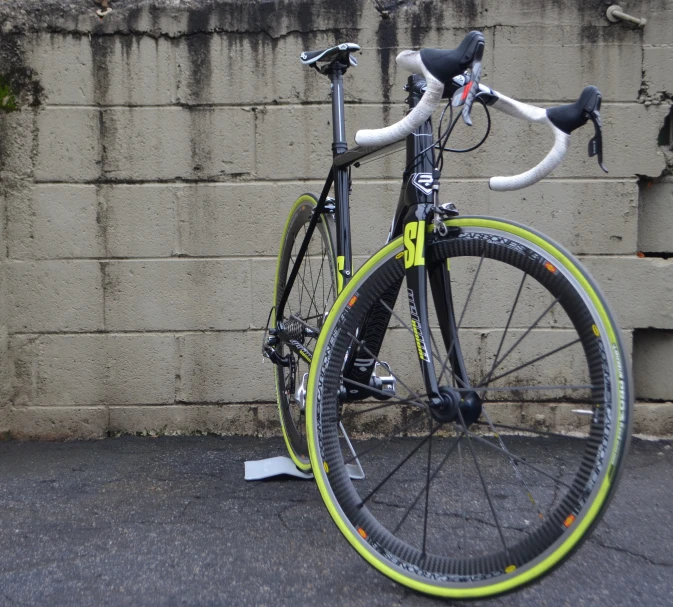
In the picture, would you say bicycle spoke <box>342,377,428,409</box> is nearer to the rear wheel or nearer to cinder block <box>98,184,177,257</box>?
the rear wheel

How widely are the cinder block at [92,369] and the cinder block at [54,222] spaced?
43 centimetres

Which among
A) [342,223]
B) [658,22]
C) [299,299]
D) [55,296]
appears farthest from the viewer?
[55,296]

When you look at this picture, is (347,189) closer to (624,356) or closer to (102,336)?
(624,356)

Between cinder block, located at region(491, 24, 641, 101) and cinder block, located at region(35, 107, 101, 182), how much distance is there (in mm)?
1946

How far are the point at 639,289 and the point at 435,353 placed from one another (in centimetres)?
197

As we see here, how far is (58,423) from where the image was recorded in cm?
372

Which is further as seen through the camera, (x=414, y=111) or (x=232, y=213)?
(x=232, y=213)

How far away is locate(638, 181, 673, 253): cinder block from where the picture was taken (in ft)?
12.1

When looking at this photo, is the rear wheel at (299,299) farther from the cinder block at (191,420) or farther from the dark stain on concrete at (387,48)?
the dark stain on concrete at (387,48)

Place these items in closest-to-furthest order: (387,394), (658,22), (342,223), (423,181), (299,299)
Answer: (423,181)
(387,394)
(342,223)
(299,299)
(658,22)

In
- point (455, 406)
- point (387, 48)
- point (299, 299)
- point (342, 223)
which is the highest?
point (387, 48)

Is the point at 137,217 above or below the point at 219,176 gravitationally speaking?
below

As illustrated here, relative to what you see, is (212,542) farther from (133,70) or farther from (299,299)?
(133,70)

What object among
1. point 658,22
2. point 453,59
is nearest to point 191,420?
point 453,59
